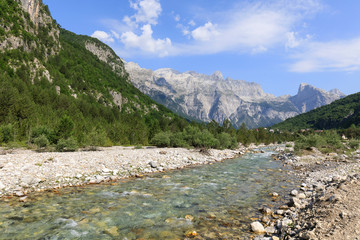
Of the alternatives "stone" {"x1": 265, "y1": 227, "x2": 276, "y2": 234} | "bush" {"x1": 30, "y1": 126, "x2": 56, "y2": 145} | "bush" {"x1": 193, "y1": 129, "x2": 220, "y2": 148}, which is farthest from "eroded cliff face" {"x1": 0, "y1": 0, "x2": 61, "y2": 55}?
"stone" {"x1": 265, "y1": 227, "x2": 276, "y2": 234}

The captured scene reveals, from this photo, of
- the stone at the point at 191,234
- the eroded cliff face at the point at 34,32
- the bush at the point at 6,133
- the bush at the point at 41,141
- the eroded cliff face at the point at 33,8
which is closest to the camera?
the stone at the point at 191,234

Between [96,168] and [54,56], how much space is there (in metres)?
144

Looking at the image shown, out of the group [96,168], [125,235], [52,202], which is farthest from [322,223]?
[96,168]

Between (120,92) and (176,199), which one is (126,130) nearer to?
(176,199)

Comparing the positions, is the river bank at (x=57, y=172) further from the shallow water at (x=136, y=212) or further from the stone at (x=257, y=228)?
the stone at (x=257, y=228)

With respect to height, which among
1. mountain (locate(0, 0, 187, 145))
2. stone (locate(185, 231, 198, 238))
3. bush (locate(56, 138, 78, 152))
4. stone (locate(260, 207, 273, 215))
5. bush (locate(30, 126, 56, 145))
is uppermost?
mountain (locate(0, 0, 187, 145))

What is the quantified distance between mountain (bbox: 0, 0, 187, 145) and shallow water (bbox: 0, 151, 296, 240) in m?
28.8

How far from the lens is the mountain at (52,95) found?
47.5 meters

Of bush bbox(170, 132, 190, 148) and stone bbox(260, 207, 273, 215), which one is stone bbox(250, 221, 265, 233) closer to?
stone bbox(260, 207, 273, 215)

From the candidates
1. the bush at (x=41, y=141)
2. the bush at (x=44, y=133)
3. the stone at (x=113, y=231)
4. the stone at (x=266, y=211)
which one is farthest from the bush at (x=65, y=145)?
the stone at (x=266, y=211)

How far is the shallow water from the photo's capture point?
29.9 ft

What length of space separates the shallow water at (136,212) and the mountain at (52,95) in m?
28.8

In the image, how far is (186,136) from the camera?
57.0m

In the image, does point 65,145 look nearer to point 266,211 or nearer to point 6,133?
point 6,133
